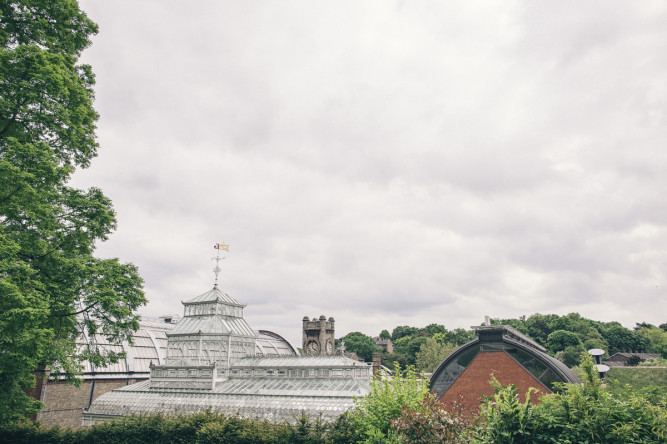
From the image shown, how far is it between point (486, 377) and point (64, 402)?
1446 inches

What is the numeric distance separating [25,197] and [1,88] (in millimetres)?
4635

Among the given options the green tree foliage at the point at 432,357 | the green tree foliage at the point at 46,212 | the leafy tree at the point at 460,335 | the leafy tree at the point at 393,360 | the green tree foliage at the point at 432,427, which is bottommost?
the leafy tree at the point at 393,360

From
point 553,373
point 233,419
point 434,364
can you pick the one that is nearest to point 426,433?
point 233,419

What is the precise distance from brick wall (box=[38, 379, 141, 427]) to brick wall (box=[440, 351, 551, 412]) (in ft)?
107

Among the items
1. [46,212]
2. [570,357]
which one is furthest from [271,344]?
[570,357]

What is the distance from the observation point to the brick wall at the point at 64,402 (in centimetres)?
3388

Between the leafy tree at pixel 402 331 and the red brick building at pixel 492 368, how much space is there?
108958 millimetres

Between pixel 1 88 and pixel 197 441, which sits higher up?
pixel 1 88

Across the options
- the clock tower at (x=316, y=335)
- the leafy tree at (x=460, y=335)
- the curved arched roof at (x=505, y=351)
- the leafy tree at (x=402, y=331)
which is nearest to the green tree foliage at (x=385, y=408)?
the curved arched roof at (x=505, y=351)

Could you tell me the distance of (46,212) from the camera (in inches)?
616

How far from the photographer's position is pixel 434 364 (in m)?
71.6

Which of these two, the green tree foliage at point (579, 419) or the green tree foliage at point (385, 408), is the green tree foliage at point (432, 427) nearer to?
the green tree foliage at point (579, 419)

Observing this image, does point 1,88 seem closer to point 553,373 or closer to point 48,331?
point 48,331

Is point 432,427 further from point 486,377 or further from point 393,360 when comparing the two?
point 393,360
